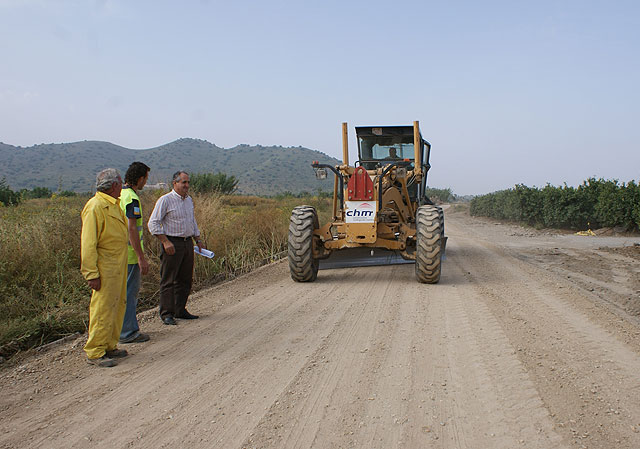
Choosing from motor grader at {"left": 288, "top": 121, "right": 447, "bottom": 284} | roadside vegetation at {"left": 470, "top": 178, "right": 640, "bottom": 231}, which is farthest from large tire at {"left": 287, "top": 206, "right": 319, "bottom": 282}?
roadside vegetation at {"left": 470, "top": 178, "right": 640, "bottom": 231}

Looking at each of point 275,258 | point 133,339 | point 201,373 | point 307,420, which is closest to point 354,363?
point 307,420

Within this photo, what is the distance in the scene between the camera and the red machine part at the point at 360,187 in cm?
795

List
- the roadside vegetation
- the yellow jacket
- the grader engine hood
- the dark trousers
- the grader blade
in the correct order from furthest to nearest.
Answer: the roadside vegetation, the grader blade, the grader engine hood, the dark trousers, the yellow jacket

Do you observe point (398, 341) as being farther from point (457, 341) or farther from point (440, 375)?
point (440, 375)

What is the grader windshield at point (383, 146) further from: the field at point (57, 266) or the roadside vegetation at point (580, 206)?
the roadside vegetation at point (580, 206)

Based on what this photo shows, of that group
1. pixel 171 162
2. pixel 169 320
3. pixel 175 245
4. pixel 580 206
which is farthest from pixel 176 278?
pixel 171 162

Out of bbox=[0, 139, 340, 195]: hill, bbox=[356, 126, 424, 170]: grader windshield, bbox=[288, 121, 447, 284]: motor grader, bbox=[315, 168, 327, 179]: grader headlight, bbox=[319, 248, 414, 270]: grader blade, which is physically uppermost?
bbox=[0, 139, 340, 195]: hill

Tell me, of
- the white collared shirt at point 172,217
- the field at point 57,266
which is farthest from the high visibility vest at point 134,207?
the field at point 57,266

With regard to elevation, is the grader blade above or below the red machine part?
below

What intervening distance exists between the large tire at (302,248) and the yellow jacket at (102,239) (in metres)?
3.73

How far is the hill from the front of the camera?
3281 inches

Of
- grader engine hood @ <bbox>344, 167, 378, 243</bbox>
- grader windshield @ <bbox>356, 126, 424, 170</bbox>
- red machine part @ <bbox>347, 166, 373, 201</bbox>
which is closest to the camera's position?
grader engine hood @ <bbox>344, 167, 378, 243</bbox>

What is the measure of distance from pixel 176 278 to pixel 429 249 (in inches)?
157

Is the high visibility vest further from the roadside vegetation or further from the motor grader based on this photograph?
the roadside vegetation
